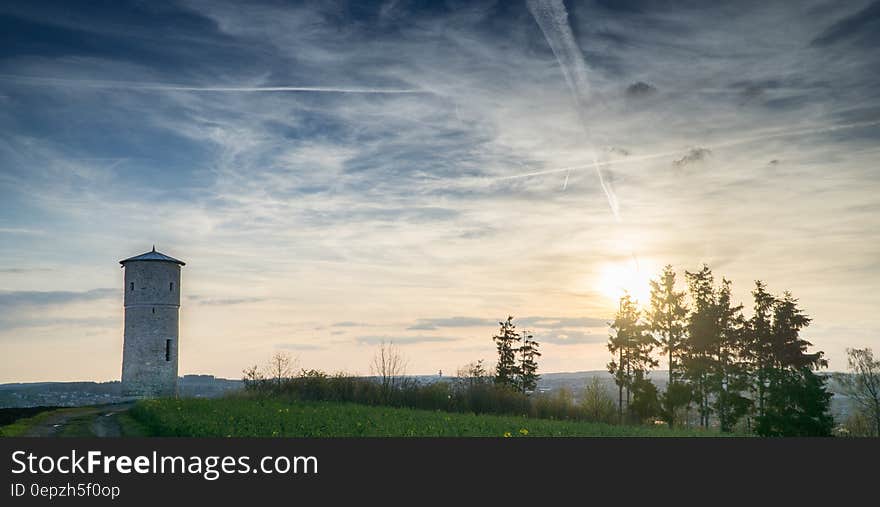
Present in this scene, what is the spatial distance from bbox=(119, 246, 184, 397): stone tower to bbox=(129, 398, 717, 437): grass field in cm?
1739

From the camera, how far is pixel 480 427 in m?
24.3

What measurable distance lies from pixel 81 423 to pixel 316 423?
42.9 ft

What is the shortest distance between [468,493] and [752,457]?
231 inches

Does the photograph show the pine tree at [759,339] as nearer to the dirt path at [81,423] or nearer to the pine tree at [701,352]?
the pine tree at [701,352]

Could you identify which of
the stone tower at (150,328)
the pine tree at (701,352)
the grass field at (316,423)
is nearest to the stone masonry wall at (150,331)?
the stone tower at (150,328)

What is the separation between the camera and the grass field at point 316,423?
2102 centimetres

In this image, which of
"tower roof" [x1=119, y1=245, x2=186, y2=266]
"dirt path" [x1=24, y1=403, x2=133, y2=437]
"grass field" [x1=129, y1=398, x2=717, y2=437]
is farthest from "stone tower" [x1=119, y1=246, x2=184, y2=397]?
"grass field" [x1=129, y1=398, x2=717, y2=437]

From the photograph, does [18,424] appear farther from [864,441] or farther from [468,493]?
[864,441]

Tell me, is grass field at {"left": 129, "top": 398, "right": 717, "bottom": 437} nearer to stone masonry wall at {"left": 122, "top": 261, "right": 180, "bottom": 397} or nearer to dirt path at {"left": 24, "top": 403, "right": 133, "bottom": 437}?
dirt path at {"left": 24, "top": 403, "right": 133, "bottom": 437}

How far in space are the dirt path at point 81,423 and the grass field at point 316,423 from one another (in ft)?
4.05

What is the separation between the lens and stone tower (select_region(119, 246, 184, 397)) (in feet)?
161

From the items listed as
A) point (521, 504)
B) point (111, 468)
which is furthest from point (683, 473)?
point (111, 468)

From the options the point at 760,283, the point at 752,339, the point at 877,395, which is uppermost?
the point at 760,283

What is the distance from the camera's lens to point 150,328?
49.4 m
